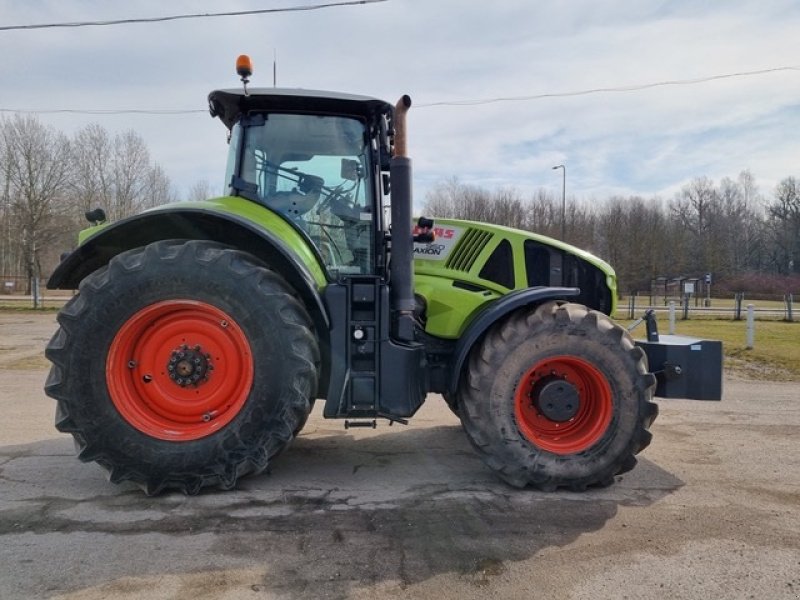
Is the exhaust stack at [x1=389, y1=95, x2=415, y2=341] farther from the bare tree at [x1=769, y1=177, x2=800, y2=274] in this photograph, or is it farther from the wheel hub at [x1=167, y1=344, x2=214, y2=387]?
the bare tree at [x1=769, y1=177, x2=800, y2=274]

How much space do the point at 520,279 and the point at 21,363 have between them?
9.21 m

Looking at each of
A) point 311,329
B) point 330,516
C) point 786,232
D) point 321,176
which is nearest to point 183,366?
point 311,329

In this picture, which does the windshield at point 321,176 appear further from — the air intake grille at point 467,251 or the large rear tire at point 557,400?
the large rear tire at point 557,400

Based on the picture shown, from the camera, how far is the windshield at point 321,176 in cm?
417

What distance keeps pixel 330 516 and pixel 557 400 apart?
5.48ft

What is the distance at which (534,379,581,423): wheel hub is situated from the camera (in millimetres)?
3871

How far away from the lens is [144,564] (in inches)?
111

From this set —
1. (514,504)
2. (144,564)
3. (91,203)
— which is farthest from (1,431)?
(91,203)

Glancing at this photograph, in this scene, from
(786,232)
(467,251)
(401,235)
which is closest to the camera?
(401,235)

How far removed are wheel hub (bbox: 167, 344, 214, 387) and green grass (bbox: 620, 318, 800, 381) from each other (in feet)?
25.9

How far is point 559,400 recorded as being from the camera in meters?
3.88

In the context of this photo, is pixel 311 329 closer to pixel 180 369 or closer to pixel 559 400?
pixel 180 369

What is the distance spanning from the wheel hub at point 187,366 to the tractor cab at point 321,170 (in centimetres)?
108

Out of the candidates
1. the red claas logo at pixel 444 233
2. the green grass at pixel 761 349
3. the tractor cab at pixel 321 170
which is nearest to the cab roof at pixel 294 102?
the tractor cab at pixel 321 170
